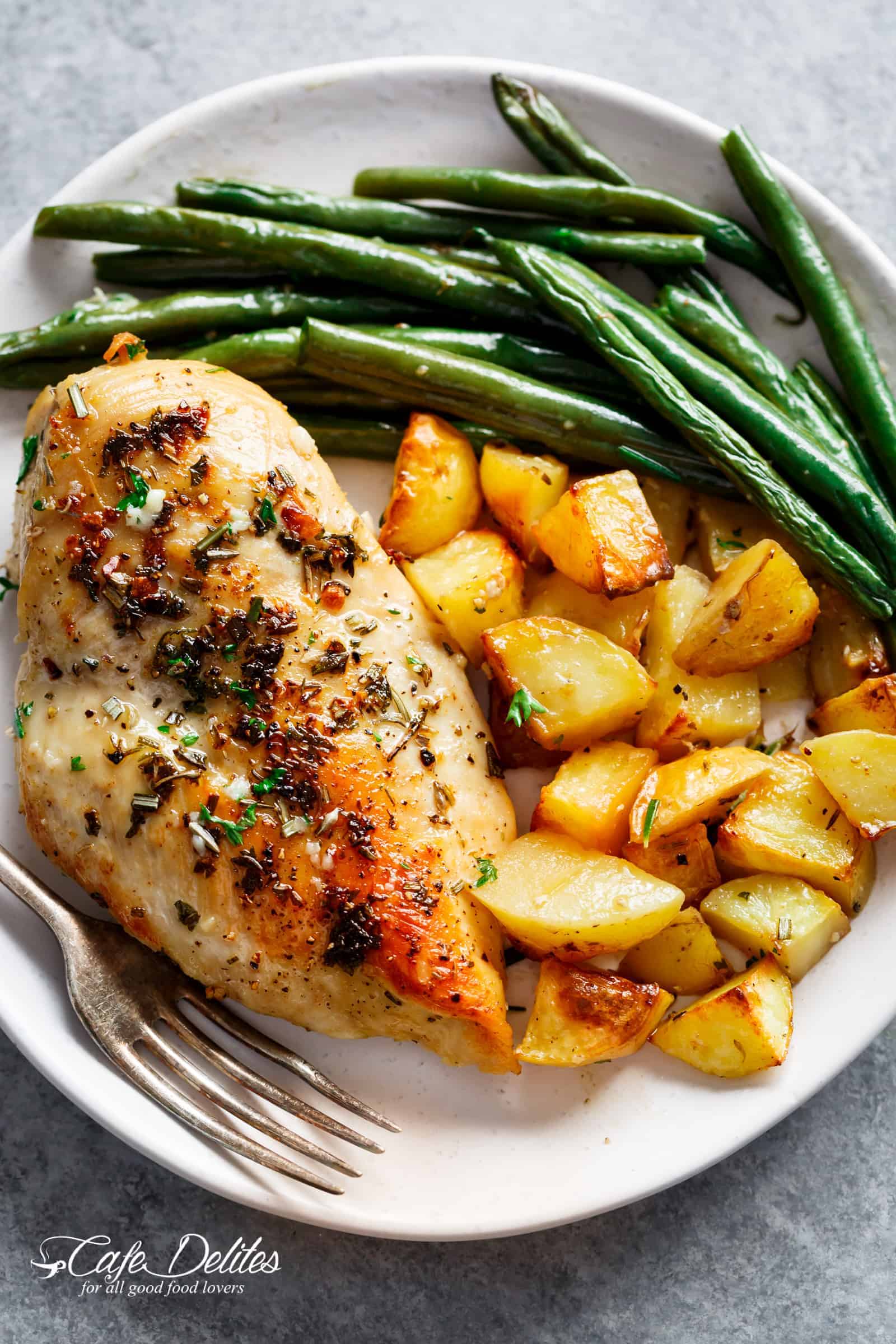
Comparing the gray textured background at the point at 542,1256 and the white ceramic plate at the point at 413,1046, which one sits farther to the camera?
the gray textured background at the point at 542,1256

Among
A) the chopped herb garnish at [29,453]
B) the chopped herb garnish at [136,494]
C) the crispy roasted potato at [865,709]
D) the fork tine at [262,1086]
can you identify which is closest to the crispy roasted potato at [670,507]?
the crispy roasted potato at [865,709]

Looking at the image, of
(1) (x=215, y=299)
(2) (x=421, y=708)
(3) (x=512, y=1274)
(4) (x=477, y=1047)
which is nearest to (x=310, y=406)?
(1) (x=215, y=299)

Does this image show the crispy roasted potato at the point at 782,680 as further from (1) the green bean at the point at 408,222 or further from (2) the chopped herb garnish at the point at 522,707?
(1) the green bean at the point at 408,222

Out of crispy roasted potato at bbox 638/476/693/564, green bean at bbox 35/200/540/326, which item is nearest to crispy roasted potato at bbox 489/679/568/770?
crispy roasted potato at bbox 638/476/693/564

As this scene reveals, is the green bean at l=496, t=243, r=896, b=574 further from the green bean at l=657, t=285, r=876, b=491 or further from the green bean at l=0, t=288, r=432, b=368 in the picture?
the green bean at l=0, t=288, r=432, b=368

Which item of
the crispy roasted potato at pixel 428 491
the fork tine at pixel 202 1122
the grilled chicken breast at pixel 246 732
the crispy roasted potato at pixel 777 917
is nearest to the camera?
the grilled chicken breast at pixel 246 732

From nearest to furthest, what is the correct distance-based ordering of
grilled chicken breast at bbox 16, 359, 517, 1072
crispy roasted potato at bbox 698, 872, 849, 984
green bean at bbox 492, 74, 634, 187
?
grilled chicken breast at bbox 16, 359, 517, 1072 < crispy roasted potato at bbox 698, 872, 849, 984 < green bean at bbox 492, 74, 634, 187
